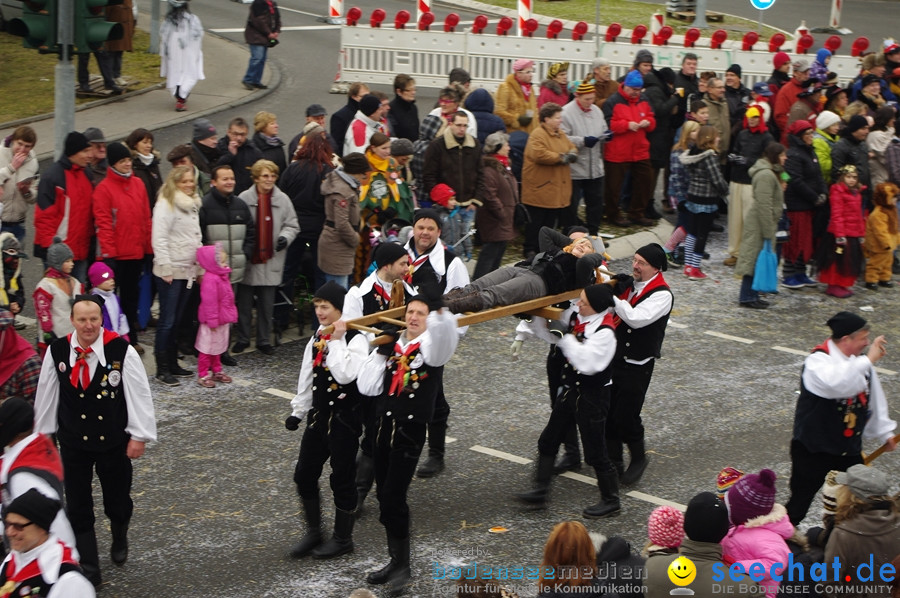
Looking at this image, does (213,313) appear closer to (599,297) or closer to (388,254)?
(388,254)

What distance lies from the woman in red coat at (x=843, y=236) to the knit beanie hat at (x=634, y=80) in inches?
106

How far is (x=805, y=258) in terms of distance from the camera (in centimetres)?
1414

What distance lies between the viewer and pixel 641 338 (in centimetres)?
882

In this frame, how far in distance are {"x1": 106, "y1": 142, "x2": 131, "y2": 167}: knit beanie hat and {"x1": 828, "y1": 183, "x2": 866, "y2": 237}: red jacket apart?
8142 millimetres

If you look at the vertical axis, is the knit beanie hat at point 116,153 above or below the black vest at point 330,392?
above

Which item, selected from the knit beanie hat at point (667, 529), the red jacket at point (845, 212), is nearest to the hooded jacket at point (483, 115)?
the red jacket at point (845, 212)

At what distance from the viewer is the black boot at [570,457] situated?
9.26 m

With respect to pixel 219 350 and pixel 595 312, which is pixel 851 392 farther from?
Result: pixel 219 350

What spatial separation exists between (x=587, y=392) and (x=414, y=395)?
1563 millimetres

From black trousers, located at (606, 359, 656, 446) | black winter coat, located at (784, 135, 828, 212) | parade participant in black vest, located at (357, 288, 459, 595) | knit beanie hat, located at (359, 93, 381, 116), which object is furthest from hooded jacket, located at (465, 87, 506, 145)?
parade participant in black vest, located at (357, 288, 459, 595)

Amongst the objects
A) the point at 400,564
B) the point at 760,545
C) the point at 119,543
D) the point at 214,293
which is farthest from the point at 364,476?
the point at 760,545

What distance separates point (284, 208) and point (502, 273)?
117 inches

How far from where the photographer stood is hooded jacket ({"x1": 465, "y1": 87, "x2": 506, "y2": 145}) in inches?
545

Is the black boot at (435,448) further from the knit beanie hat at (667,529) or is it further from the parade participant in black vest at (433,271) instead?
the knit beanie hat at (667,529)
